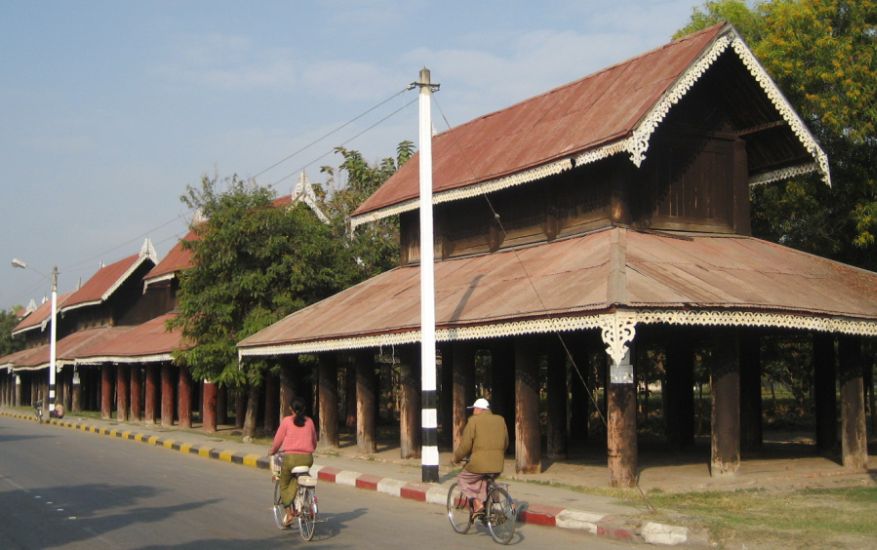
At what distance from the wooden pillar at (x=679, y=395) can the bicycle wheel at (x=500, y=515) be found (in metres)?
10.9

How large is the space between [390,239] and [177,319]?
8036 mm

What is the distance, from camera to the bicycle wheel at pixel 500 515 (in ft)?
34.6

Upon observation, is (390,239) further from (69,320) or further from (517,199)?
(69,320)

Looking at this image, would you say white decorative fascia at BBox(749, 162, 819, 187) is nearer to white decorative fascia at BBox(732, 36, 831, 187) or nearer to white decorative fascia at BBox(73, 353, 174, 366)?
white decorative fascia at BBox(732, 36, 831, 187)

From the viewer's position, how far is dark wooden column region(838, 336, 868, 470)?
53.8 ft

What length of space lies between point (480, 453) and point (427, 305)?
480 centimetres

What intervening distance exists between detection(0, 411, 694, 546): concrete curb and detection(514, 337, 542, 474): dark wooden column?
1.67m

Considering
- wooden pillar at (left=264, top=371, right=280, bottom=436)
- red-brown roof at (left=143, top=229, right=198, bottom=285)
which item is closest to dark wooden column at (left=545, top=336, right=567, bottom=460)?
wooden pillar at (left=264, top=371, right=280, bottom=436)

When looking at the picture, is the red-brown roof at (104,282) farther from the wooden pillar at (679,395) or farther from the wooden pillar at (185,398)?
the wooden pillar at (679,395)

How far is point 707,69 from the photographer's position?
56.8ft

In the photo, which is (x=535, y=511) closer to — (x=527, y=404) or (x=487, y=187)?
(x=527, y=404)

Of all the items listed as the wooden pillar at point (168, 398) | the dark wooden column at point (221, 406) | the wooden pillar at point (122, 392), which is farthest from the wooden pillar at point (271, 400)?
the wooden pillar at point (122, 392)

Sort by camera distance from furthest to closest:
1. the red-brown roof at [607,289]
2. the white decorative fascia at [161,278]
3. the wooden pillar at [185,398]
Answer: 1. the white decorative fascia at [161,278]
2. the wooden pillar at [185,398]
3. the red-brown roof at [607,289]

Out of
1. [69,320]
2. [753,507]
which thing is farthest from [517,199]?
[69,320]
